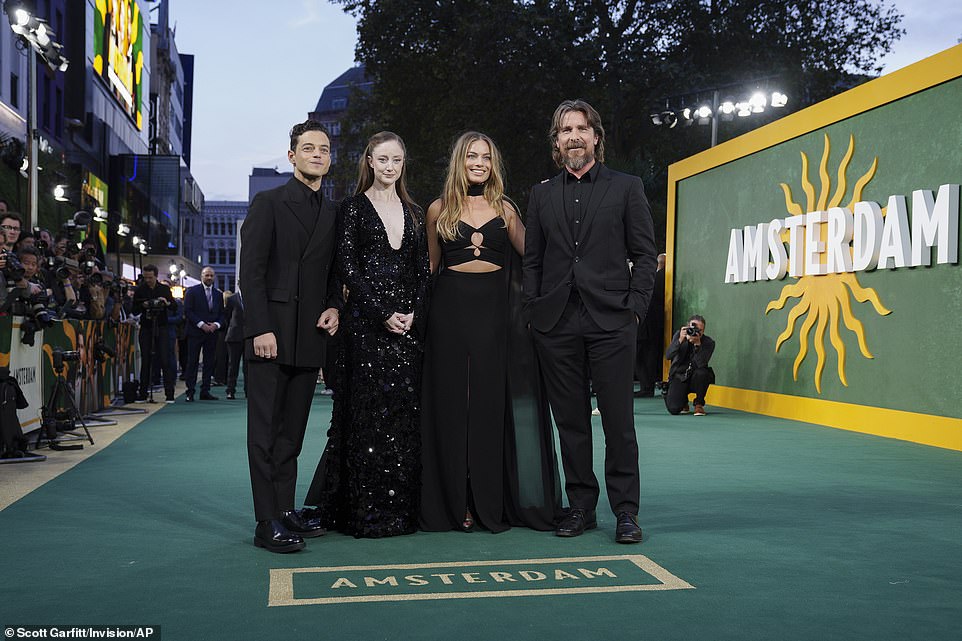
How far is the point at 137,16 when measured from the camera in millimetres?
49438

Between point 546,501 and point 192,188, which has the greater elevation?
point 192,188

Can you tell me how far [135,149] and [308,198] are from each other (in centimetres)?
5607

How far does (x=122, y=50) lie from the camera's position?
45.2 m

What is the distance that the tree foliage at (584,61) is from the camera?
28938mm

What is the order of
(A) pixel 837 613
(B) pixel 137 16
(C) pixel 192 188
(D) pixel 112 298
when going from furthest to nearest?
(C) pixel 192 188 < (B) pixel 137 16 < (D) pixel 112 298 < (A) pixel 837 613

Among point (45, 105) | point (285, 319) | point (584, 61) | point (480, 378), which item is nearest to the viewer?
point (285, 319)

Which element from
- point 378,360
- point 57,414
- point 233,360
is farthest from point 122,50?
point 378,360

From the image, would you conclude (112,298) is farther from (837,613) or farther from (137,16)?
(137,16)

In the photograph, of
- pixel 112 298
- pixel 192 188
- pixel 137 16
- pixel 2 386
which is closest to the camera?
pixel 2 386

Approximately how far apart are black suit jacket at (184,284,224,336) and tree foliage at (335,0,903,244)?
1482 centimetres

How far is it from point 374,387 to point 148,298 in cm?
932

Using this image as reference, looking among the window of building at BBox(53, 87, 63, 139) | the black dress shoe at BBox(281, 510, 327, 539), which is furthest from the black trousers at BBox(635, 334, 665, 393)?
the window of building at BBox(53, 87, 63, 139)

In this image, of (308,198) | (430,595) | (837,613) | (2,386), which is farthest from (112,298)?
(837,613)

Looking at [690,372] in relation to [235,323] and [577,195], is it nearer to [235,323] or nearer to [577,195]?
[235,323]
